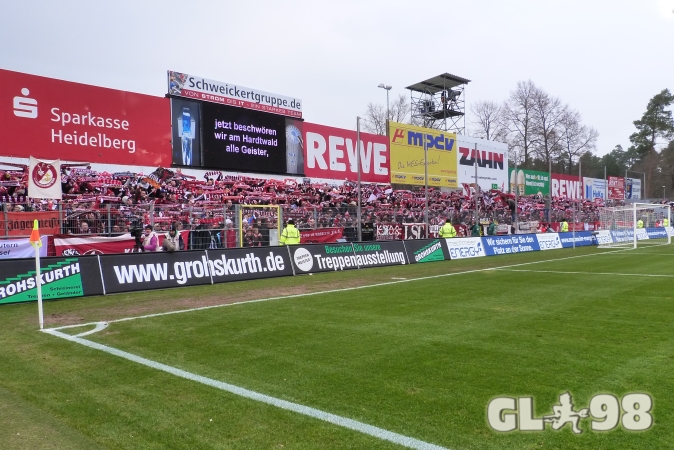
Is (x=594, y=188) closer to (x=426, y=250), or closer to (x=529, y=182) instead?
(x=529, y=182)

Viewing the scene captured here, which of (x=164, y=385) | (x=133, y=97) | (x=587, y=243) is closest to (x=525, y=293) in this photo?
(x=164, y=385)

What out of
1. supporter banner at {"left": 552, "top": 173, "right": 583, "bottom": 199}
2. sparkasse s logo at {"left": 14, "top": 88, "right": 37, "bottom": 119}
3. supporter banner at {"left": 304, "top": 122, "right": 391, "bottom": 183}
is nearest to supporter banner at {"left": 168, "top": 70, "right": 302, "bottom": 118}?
supporter banner at {"left": 304, "top": 122, "right": 391, "bottom": 183}

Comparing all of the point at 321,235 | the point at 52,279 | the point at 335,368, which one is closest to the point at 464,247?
the point at 321,235

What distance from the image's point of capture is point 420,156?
1404 inches

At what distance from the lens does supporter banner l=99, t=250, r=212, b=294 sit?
12203 mm

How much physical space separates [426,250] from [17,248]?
15055 mm

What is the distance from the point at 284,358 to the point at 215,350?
3.52ft

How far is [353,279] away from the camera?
1484cm

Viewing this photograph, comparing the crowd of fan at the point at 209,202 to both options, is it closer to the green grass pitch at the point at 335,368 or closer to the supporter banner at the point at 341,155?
the supporter banner at the point at 341,155

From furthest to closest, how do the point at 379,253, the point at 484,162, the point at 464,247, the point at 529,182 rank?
the point at 529,182 < the point at 484,162 < the point at 464,247 < the point at 379,253

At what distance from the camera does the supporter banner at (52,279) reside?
10594 mm

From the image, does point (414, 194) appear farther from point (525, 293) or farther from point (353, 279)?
point (525, 293)

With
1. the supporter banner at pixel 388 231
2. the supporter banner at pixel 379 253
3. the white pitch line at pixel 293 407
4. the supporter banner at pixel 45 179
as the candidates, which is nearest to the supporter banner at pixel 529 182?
the supporter banner at pixel 388 231

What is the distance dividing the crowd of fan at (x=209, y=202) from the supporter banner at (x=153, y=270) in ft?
19.1
